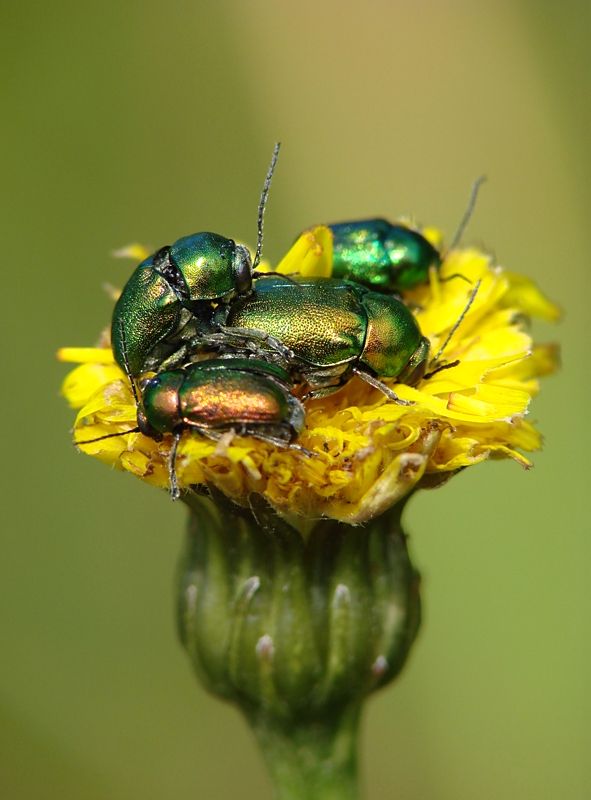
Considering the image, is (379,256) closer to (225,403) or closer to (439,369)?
(439,369)

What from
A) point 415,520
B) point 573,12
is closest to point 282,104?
point 573,12

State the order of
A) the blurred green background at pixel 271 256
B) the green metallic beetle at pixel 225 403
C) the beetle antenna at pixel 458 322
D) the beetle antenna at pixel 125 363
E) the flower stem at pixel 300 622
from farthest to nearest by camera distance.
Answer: the blurred green background at pixel 271 256, the beetle antenna at pixel 458 322, the flower stem at pixel 300 622, the beetle antenna at pixel 125 363, the green metallic beetle at pixel 225 403

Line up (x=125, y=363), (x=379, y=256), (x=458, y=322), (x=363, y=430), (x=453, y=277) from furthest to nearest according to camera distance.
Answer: (x=453, y=277), (x=379, y=256), (x=458, y=322), (x=125, y=363), (x=363, y=430)

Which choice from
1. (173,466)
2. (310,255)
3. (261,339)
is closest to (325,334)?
(261,339)

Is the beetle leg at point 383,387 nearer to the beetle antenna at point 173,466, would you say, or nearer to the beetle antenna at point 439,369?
the beetle antenna at point 439,369

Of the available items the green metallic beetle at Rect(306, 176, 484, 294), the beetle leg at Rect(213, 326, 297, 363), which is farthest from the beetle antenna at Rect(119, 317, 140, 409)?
the green metallic beetle at Rect(306, 176, 484, 294)

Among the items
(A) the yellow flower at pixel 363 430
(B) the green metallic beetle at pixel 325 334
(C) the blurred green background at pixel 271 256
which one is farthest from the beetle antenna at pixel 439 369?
(C) the blurred green background at pixel 271 256
